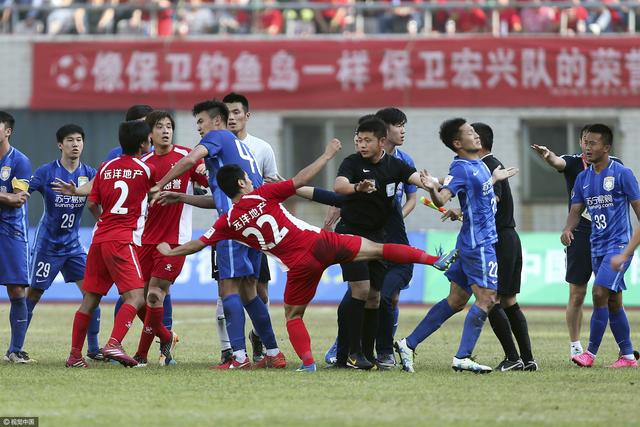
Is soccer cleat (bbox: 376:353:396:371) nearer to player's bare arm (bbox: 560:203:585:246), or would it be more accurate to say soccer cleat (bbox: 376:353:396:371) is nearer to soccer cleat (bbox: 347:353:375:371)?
soccer cleat (bbox: 347:353:375:371)

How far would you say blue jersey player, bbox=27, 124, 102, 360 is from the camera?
12305mm

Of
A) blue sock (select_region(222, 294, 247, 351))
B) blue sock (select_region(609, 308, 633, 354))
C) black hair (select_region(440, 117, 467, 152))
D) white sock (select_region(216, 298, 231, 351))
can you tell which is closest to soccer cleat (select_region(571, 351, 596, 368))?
blue sock (select_region(609, 308, 633, 354))

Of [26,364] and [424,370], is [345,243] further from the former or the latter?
[26,364]

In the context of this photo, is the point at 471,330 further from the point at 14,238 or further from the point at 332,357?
the point at 14,238

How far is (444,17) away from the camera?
27672 millimetres

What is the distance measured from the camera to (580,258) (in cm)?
1241

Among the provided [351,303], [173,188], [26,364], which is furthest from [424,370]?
[26,364]

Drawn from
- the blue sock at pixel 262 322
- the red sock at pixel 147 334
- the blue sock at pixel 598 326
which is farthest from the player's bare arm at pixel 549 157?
the red sock at pixel 147 334

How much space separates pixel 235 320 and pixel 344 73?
16.6 metres

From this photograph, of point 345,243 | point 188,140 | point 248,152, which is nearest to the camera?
point 345,243

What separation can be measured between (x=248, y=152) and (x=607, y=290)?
350 centimetres

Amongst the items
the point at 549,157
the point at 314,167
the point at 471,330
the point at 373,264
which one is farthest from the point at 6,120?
the point at 549,157

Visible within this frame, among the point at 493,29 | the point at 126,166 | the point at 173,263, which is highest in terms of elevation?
the point at 493,29

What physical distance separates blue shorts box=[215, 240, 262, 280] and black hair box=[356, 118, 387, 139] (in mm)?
1474
